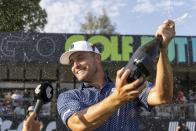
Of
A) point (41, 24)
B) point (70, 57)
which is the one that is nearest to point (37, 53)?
point (70, 57)

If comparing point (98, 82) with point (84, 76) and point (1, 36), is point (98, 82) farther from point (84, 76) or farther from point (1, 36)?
point (1, 36)

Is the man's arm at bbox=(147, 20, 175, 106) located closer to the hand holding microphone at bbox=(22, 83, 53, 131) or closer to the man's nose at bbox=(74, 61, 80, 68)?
the man's nose at bbox=(74, 61, 80, 68)

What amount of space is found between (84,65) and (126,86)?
1364 mm

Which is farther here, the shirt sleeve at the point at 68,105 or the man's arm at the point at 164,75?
the shirt sleeve at the point at 68,105

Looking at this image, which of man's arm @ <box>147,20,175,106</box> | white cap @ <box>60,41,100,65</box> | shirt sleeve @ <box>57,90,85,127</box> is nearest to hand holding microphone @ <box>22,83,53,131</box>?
shirt sleeve @ <box>57,90,85,127</box>

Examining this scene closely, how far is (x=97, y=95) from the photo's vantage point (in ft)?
14.0

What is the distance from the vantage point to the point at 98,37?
2070 centimetres

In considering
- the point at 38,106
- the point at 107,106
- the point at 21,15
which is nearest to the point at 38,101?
the point at 38,106

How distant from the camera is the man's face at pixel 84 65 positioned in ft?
13.9

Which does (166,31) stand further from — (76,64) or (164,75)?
(76,64)

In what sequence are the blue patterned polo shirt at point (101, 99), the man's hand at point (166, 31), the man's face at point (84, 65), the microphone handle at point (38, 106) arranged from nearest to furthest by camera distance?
1. the microphone handle at point (38, 106)
2. the man's hand at point (166, 31)
3. the blue patterned polo shirt at point (101, 99)
4. the man's face at point (84, 65)

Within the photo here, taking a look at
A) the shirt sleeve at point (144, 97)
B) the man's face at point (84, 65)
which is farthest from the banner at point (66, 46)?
the shirt sleeve at point (144, 97)

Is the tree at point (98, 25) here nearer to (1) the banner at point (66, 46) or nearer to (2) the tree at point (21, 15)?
(2) the tree at point (21, 15)

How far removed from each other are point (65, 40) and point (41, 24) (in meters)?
22.2
